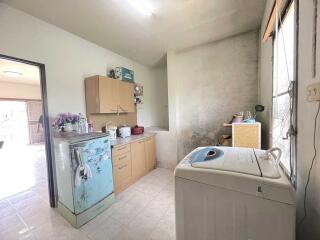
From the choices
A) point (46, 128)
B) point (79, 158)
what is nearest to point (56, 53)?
point (46, 128)

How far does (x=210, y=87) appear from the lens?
121 inches

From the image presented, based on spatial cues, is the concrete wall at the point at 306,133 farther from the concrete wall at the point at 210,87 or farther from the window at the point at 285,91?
the concrete wall at the point at 210,87

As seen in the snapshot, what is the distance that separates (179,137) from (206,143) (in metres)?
0.62

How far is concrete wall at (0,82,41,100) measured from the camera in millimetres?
5404

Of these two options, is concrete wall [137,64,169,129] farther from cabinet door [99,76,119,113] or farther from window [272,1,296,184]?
window [272,1,296,184]

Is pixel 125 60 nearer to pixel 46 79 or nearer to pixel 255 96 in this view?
pixel 46 79

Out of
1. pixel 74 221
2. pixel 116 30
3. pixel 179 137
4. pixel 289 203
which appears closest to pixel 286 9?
pixel 289 203

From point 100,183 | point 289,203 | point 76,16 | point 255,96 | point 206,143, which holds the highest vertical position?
point 76,16

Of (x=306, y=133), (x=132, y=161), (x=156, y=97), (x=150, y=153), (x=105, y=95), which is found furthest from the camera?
(x=156, y=97)

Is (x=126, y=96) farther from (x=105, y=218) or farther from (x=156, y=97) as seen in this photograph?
(x=105, y=218)

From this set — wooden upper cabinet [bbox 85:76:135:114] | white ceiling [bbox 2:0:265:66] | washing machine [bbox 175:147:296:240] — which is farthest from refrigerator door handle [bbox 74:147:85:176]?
white ceiling [bbox 2:0:265:66]

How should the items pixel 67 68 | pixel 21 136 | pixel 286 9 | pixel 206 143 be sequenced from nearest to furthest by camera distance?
pixel 286 9
pixel 67 68
pixel 206 143
pixel 21 136

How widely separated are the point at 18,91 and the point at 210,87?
7237 mm

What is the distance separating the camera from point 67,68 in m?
2.39
